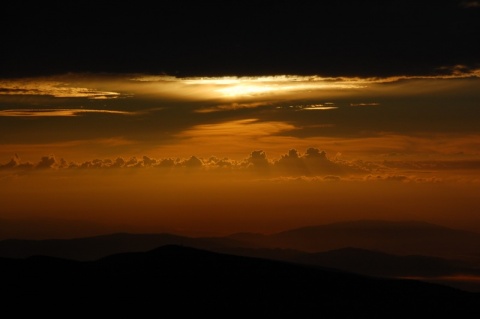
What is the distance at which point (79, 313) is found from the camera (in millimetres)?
60812

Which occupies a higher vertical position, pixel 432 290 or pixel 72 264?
pixel 72 264

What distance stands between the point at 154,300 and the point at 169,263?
11.5 meters

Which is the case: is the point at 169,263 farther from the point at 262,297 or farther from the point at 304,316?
the point at 304,316

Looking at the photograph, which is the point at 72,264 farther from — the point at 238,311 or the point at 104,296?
the point at 238,311

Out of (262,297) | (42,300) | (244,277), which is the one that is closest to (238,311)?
(262,297)

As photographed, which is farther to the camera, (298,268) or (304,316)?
(298,268)

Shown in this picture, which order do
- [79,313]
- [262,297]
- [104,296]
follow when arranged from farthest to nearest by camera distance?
1. [262,297]
2. [104,296]
3. [79,313]

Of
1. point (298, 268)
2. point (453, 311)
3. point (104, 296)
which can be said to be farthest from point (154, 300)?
point (453, 311)

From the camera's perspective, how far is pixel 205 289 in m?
70.2

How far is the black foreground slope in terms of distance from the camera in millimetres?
64250

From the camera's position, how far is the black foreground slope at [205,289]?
6425cm

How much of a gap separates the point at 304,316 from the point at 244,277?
10890 millimetres

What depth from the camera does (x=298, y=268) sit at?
3204 inches

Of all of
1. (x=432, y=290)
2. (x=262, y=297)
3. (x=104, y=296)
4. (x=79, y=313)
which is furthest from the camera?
(x=432, y=290)
